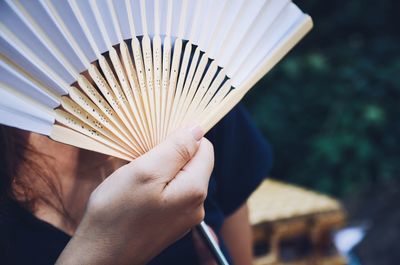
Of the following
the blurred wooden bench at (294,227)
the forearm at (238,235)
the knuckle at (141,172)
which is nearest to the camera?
the knuckle at (141,172)

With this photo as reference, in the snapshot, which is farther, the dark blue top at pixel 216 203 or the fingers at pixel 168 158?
the dark blue top at pixel 216 203

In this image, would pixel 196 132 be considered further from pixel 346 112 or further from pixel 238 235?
pixel 346 112

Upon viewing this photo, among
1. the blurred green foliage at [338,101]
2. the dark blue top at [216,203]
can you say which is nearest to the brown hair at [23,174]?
the dark blue top at [216,203]

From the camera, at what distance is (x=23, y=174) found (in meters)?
0.81

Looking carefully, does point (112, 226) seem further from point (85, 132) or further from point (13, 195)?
point (13, 195)

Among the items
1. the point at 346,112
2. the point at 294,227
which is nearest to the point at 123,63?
the point at 294,227

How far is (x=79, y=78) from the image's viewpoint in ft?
2.14

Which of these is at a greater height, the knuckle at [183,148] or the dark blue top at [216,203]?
the knuckle at [183,148]

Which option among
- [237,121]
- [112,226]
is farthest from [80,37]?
[237,121]

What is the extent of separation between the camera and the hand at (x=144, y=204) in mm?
607

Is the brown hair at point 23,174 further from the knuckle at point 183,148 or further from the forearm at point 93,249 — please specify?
the knuckle at point 183,148

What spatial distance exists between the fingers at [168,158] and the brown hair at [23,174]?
0.26 meters

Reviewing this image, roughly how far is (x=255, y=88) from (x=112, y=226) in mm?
2347

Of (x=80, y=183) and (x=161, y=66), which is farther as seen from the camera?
(x=80, y=183)
